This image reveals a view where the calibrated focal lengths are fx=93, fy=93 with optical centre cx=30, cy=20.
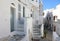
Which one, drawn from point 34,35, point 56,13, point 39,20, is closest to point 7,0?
point 34,35

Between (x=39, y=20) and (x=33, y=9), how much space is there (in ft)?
6.82

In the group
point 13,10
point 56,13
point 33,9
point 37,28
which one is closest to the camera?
point 13,10

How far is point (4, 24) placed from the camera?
5.73 meters

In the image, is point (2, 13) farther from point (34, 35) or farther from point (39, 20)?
point (39, 20)

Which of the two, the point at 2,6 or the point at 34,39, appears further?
the point at 34,39

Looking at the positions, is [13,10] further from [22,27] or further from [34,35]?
[34,35]

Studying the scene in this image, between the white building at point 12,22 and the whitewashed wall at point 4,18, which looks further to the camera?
the white building at point 12,22

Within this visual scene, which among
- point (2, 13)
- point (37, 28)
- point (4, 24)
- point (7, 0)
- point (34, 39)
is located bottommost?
point (34, 39)

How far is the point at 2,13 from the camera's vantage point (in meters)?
5.45

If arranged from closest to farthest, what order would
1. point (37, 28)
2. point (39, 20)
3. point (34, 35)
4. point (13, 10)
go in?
point (13, 10) → point (34, 35) → point (37, 28) → point (39, 20)

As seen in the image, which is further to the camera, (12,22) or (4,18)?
(12,22)

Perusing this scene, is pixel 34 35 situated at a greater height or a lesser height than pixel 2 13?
lesser

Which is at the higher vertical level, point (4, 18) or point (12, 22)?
point (4, 18)

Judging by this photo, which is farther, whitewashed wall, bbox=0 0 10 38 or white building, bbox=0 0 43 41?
white building, bbox=0 0 43 41
